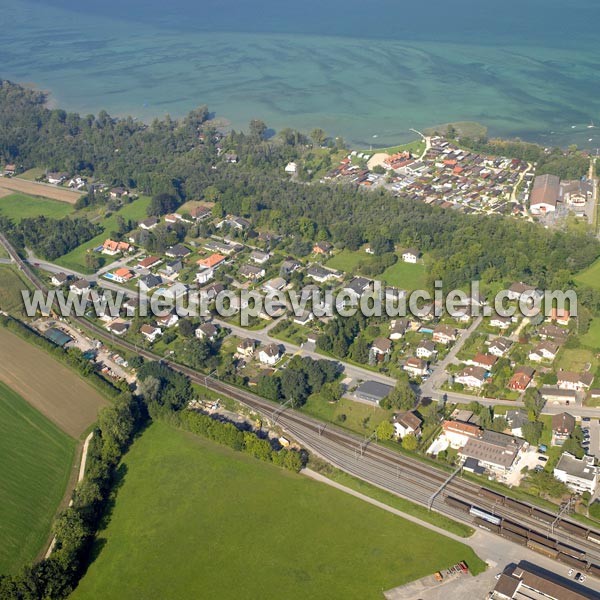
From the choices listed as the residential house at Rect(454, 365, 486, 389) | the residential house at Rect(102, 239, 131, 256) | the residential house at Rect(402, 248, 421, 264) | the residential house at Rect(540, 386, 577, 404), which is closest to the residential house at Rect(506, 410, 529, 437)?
the residential house at Rect(540, 386, 577, 404)

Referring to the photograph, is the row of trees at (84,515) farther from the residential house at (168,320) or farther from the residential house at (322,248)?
the residential house at (322,248)

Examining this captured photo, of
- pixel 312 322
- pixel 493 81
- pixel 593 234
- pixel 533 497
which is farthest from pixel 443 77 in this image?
pixel 533 497

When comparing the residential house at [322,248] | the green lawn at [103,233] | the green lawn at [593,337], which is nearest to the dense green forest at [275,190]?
the residential house at [322,248]

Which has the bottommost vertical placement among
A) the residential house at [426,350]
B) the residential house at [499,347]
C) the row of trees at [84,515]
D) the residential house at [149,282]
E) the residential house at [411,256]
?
the row of trees at [84,515]

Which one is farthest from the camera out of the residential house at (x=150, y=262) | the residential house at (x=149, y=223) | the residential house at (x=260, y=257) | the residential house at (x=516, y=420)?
the residential house at (x=149, y=223)

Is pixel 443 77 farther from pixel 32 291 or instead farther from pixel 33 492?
pixel 33 492

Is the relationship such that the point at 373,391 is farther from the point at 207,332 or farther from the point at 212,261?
the point at 212,261
